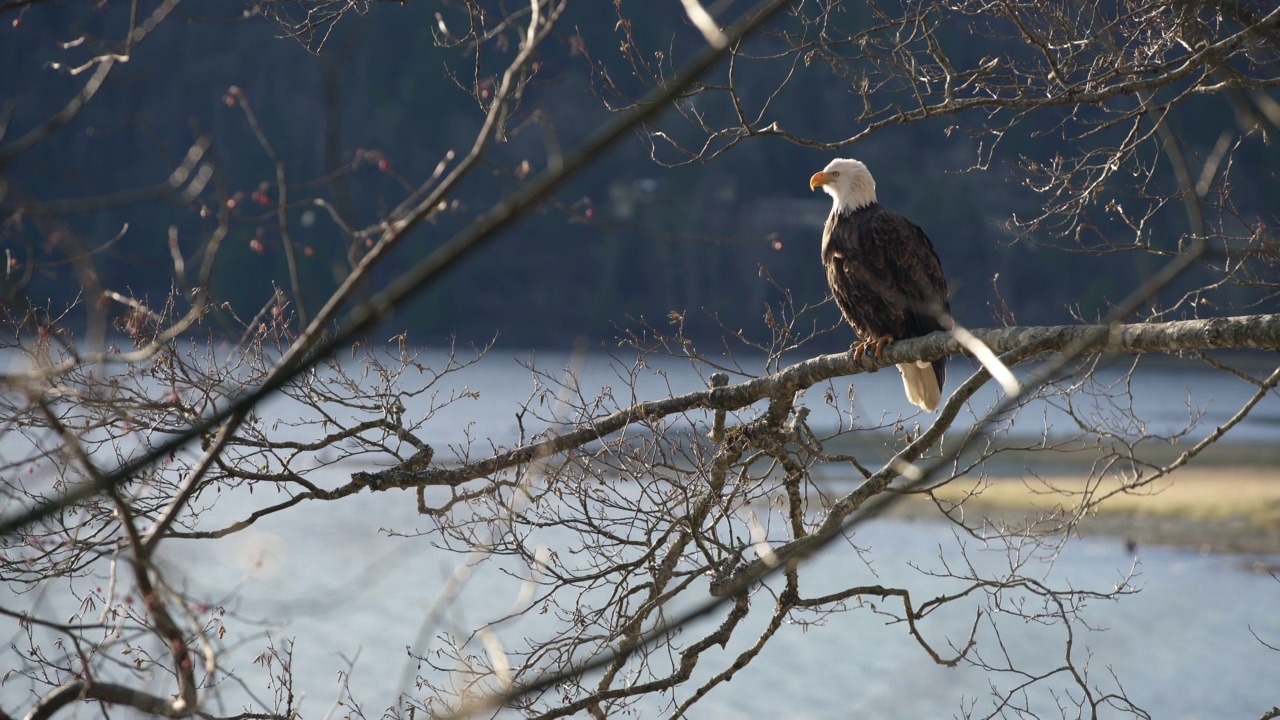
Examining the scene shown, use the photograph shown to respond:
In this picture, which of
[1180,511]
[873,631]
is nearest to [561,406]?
[873,631]

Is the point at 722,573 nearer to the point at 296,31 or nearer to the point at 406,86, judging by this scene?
the point at 296,31

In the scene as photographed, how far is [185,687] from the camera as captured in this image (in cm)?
160

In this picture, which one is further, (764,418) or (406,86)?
(406,86)

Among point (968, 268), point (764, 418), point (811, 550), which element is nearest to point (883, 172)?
point (968, 268)

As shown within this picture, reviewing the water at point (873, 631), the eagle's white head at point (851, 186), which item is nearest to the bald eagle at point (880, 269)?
the eagle's white head at point (851, 186)

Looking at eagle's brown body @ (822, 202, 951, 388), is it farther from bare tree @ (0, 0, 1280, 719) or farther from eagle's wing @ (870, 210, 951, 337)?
bare tree @ (0, 0, 1280, 719)

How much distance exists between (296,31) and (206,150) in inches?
85.9

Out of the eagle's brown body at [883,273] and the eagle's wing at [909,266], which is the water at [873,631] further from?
the eagle's wing at [909,266]

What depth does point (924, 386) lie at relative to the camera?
503cm

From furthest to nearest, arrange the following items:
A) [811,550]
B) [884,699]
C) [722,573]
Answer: [884,699], [722,573], [811,550]

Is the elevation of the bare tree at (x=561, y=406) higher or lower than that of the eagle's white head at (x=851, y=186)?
lower

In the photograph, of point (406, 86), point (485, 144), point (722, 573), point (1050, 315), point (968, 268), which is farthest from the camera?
point (1050, 315)

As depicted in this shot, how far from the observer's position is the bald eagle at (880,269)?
15.4 feet

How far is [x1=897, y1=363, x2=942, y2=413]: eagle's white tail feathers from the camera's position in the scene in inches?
197
